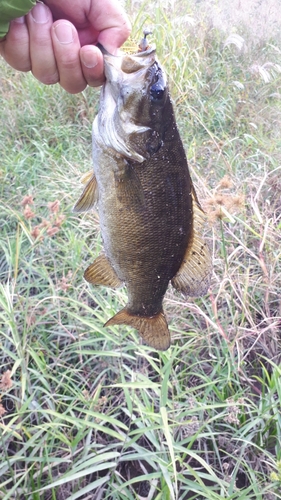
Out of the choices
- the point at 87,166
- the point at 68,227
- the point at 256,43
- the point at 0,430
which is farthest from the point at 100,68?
the point at 256,43

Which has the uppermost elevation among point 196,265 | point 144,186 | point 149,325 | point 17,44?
point 17,44

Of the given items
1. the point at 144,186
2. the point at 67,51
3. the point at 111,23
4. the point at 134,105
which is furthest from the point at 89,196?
the point at 111,23

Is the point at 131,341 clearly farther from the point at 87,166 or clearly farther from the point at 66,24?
the point at 87,166

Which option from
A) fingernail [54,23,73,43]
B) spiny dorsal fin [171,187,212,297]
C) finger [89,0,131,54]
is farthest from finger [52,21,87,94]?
spiny dorsal fin [171,187,212,297]

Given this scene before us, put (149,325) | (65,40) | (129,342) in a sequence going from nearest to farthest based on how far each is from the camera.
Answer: (65,40)
(149,325)
(129,342)

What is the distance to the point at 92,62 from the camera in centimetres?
123

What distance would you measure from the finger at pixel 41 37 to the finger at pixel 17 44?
2cm

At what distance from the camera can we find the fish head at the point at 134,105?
3.86 feet

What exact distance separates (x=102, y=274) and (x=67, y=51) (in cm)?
72

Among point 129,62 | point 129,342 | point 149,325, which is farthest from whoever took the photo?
point 129,342

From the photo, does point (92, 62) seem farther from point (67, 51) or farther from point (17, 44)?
point (17, 44)

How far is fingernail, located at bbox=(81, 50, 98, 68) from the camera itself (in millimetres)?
1223

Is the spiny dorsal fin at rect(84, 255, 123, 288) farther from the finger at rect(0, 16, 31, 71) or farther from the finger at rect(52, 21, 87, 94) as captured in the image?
the finger at rect(0, 16, 31, 71)

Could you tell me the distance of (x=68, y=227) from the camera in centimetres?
270
